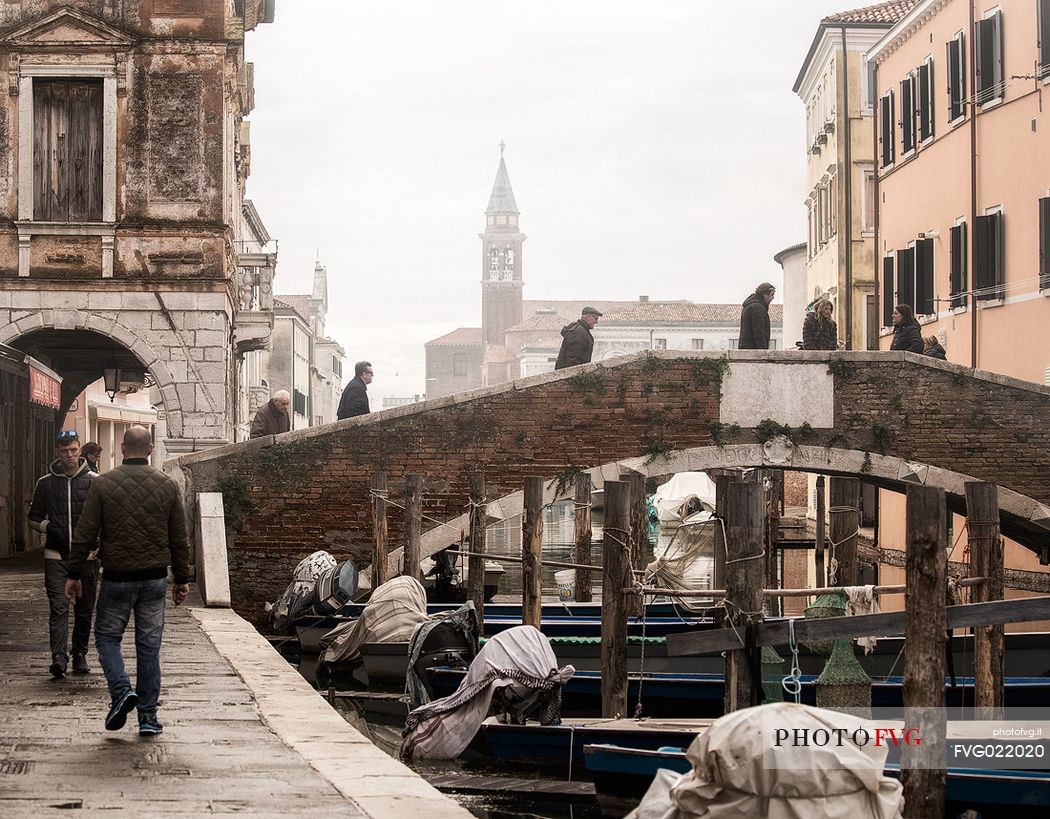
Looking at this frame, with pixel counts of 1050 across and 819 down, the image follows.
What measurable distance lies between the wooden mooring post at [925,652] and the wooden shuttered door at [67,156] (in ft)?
33.2

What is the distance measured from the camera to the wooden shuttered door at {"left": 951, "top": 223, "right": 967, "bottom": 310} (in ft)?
54.4

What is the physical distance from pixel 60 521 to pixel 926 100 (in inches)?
529

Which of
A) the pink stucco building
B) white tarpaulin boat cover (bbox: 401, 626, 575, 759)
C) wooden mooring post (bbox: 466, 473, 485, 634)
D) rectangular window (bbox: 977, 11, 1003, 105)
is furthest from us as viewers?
rectangular window (bbox: 977, 11, 1003, 105)

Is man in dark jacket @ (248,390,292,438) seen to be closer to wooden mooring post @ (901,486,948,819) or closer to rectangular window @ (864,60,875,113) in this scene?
wooden mooring post @ (901,486,948,819)

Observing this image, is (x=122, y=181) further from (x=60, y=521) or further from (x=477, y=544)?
(x=60, y=521)

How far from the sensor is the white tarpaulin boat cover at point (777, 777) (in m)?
4.29

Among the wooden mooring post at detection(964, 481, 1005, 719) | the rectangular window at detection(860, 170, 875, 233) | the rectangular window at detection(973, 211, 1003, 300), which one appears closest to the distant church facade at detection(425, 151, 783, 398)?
the rectangular window at detection(860, 170, 875, 233)

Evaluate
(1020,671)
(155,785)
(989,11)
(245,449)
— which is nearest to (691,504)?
(989,11)

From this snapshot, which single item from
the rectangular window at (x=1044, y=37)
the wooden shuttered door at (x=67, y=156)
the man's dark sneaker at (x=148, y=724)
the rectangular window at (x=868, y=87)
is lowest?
the man's dark sneaker at (x=148, y=724)

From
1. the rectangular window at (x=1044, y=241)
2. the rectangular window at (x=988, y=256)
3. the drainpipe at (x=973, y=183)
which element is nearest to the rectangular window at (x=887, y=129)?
the drainpipe at (x=973, y=183)

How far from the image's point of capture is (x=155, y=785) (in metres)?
4.95

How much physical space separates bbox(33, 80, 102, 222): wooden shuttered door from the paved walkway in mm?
6665

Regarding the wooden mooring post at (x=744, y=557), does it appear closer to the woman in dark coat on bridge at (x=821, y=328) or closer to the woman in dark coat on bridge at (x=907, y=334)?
the woman in dark coat on bridge at (x=907, y=334)

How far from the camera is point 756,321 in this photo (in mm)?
13992
